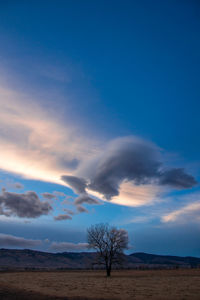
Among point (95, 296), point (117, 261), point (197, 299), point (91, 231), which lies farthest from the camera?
point (91, 231)

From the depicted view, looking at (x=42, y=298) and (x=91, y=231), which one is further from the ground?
(x=91, y=231)

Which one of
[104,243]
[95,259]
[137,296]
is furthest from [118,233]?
[137,296]

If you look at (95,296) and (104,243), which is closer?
(95,296)

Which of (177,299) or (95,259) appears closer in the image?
(177,299)

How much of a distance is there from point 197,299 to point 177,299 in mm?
1936

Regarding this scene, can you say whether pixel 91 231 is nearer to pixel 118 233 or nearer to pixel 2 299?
pixel 118 233

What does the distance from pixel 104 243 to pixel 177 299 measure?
42999 millimetres

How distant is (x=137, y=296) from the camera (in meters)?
27.3

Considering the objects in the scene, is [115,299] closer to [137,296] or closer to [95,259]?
[137,296]

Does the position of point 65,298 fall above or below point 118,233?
below

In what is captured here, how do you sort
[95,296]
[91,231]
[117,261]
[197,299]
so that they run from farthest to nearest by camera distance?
[91,231] → [117,261] → [95,296] → [197,299]

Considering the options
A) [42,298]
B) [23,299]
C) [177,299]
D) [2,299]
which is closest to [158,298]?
[177,299]

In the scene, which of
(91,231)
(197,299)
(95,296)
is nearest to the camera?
(197,299)

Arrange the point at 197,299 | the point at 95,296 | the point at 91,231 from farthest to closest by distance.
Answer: the point at 91,231 → the point at 95,296 → the point at 197,299
